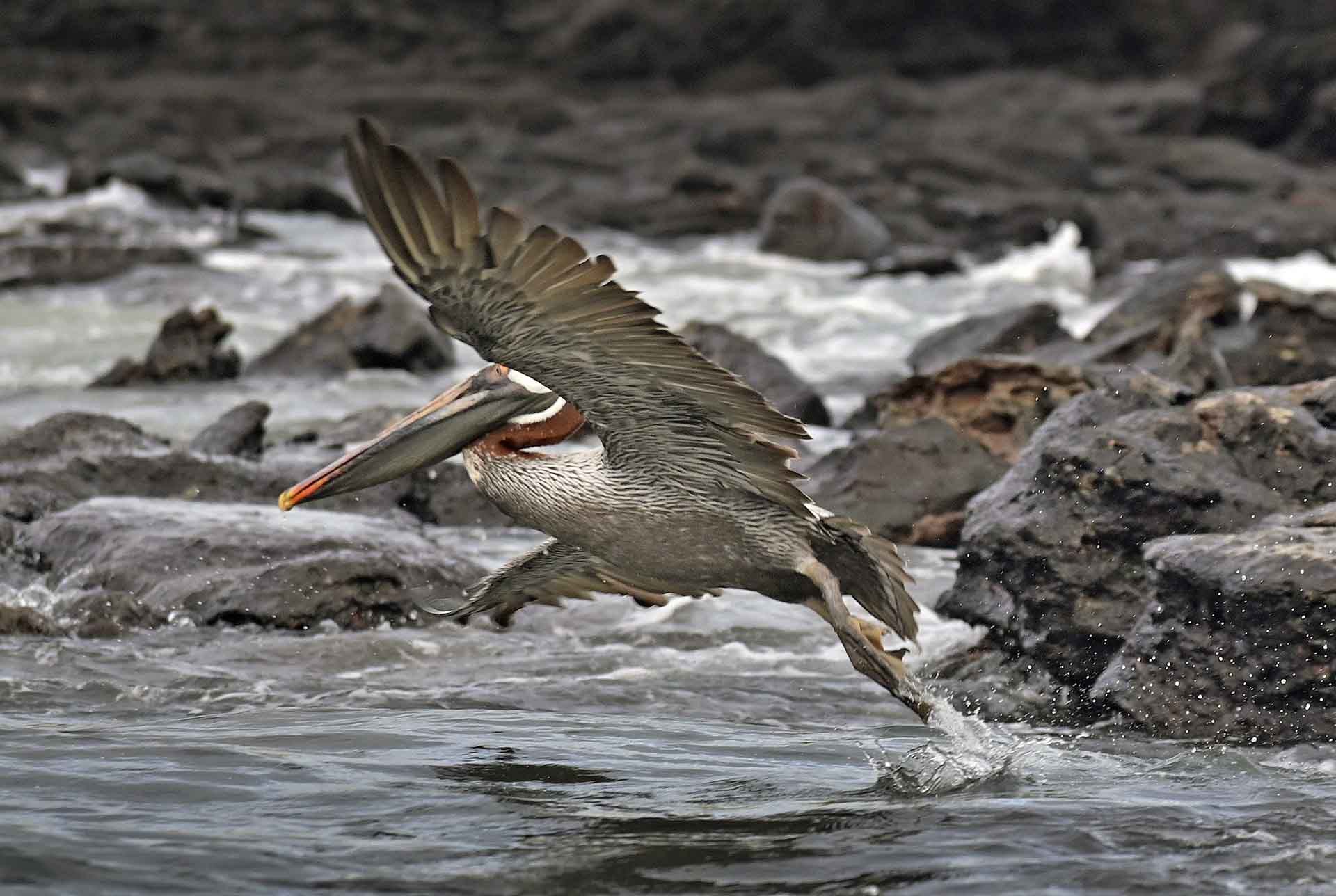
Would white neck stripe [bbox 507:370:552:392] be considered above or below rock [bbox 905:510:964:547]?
above

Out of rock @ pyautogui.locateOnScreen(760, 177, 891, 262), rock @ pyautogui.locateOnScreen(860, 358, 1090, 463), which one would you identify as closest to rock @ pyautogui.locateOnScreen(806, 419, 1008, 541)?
rock @ pyautogui.locateOnScreen(860, 358, 1090, 463)

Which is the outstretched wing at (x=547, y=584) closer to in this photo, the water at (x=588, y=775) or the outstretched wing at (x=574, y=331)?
the water at (x=588, y=775)

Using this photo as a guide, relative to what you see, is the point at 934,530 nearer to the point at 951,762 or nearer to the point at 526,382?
the point at 951,762

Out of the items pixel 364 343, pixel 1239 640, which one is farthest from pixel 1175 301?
pixel 1239 640

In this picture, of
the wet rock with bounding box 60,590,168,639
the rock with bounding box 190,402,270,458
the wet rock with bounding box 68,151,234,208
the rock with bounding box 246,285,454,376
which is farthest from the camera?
the wet rock with bounding box 68,151,234,208

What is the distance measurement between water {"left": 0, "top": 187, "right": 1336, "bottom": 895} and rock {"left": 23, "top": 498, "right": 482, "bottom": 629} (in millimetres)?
143

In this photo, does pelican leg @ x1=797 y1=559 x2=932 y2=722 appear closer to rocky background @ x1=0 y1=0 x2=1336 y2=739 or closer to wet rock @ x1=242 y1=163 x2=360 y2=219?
rocky background @ x1=0 y1=0 x2=1336 y2=739

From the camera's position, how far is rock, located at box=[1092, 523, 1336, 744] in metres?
5.88

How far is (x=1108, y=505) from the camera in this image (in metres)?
6.79

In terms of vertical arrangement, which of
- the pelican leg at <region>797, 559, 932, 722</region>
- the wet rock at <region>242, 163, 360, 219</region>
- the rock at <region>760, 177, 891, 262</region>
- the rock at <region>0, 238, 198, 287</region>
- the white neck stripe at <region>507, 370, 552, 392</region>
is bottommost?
the pelican leg at <region>797, 559, 932, 722</region>

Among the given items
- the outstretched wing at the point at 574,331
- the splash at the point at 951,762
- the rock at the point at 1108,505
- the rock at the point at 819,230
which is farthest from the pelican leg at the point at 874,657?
the rock at the point at 819,230

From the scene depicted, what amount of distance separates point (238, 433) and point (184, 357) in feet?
11.7

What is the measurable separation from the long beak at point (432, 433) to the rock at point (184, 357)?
8224 millimetres

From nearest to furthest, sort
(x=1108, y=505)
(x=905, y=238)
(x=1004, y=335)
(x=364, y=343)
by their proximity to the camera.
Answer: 1. (x=1108, y=505)
2. (x=1004, y=335)
3. (x=364, y=343)
4. (x=905, y=238)
